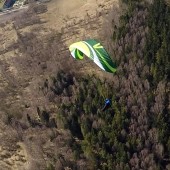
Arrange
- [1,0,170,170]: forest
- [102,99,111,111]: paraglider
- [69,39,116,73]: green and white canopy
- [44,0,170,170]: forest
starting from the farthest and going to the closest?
[69,39,116,73]: green and white canopy, [102,99,111,111]: paraglider, [1,0,170,170]: forest, [44,0,170,170]: forest

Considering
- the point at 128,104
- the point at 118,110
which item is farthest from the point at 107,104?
the point at 128,104

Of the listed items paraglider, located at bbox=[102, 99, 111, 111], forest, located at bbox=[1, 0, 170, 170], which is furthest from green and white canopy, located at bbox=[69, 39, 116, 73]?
forest, located at bbox=[1, 0, 170, 170]

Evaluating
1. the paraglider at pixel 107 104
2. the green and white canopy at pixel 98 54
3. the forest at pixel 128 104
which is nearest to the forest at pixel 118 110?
the forest at pixel 128 104

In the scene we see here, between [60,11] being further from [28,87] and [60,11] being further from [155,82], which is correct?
[155,82]

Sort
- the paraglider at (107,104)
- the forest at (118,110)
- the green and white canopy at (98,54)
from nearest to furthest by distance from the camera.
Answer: the forest at (118,110) < the paraglider at (107,104) < the green and white canopy at (98,54)

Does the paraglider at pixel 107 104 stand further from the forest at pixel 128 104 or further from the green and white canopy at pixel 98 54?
the green and white canopy at pixel 98 54

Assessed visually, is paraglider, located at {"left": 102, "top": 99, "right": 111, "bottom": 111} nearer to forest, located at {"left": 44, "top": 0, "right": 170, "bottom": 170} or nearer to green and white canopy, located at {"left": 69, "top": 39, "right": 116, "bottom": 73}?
forest, located at {"left": 44, "top": 0, "right": 170, "bottom": 170}

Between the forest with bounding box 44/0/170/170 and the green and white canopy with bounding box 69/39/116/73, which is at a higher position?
the green and white canopy with bounding box 69/39/116/73

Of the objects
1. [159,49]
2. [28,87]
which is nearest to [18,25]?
[28,87]

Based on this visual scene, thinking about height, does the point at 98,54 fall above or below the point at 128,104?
above

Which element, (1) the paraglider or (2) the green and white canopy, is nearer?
(1) the paraglider

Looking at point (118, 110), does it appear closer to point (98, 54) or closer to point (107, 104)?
point (107, 104)
